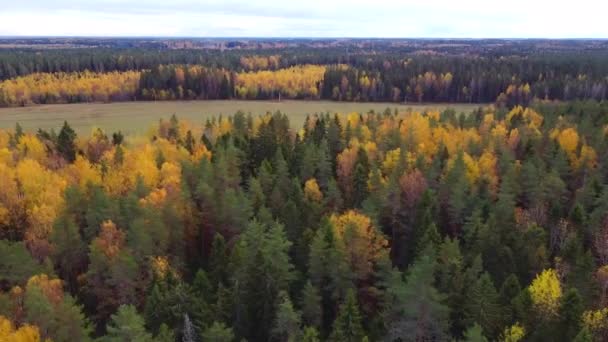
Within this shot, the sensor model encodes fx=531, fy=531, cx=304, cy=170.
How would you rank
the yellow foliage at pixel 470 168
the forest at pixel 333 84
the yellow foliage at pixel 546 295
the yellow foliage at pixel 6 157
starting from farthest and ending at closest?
the forest at pixel 333 84
the yellow foliage at pixel 6 157
the yellow foliage at pixel 470 168
the yellow foliage at pixel 546 295

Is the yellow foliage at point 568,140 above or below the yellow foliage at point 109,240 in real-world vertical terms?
above

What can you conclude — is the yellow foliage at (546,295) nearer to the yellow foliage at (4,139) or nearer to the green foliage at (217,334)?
the green foliage at (217,334)

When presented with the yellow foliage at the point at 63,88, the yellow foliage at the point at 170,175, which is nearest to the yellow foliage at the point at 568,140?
the yellow foliage at the point at 170,175

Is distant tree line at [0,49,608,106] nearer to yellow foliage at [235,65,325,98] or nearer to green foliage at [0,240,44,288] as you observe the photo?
yellow foliage at [235,65,325,98]

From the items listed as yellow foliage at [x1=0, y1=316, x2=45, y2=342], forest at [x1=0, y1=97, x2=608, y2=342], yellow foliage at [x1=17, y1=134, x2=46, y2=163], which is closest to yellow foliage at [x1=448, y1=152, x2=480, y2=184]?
forest at [x1=0, y1=97, x2=608, y2=342]

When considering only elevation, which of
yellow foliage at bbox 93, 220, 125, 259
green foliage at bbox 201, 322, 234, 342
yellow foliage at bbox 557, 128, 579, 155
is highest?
yellow foliage at bbox 557, 128, 579, 155

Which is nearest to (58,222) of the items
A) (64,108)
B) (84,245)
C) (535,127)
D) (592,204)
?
(84,245)

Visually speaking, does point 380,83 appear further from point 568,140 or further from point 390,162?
point 390,162
